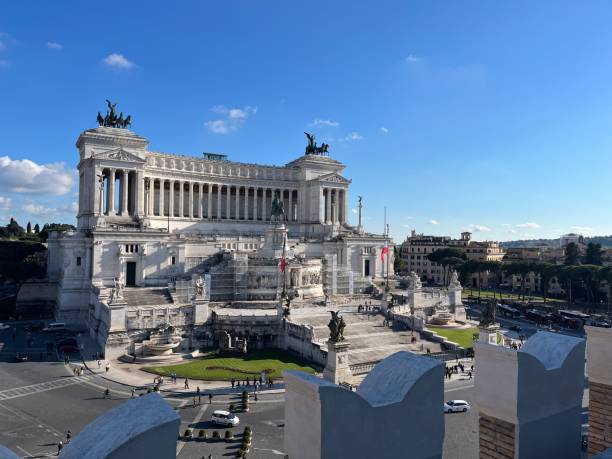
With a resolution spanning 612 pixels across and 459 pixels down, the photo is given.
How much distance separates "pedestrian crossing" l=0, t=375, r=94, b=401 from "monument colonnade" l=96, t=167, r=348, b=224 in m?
41.8

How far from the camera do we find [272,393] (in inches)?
1524

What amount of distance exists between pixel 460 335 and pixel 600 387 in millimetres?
52688

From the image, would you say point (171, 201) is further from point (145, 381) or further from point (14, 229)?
point (14, 229)

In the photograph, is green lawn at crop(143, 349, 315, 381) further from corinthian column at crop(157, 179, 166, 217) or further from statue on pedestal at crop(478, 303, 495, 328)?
corinthian column at crop(157, 179, 166, 217)

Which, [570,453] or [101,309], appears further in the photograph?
[101,309]

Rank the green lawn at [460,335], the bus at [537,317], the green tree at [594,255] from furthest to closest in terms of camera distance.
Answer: the green tree at [594,255], the bus at [537,317], the green lawn at [460,335]

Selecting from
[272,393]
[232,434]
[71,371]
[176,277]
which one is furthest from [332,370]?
[176,277]

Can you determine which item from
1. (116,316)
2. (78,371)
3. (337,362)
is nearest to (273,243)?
(116,316)

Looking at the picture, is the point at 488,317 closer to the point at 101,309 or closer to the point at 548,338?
the point at 548,338

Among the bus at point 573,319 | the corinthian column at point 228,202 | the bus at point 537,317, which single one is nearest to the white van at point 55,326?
the corinthian column at point 228,202

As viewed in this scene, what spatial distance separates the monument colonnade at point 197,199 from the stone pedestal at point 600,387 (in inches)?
3070

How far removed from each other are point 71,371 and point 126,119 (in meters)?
52.2

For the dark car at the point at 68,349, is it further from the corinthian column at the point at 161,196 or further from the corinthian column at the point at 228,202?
the corinthian column at the point at 228,202

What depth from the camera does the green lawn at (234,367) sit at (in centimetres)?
4266
